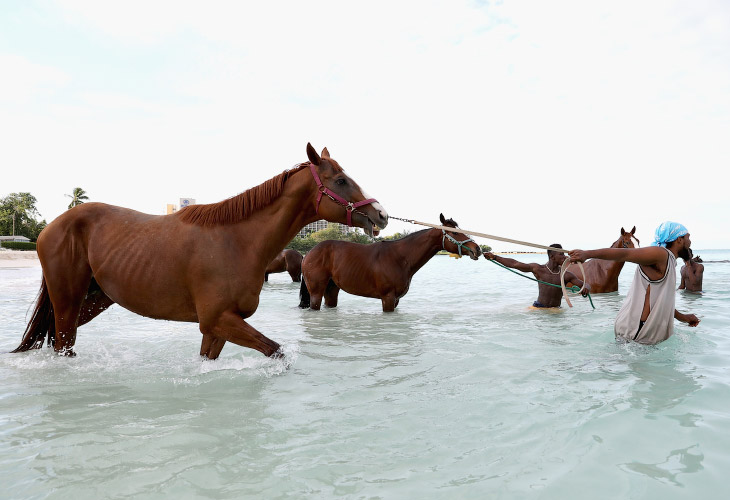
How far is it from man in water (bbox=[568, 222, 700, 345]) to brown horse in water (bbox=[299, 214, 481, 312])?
3402 mm

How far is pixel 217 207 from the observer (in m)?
4.14

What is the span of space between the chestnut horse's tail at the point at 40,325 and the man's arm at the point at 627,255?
506 centimetres

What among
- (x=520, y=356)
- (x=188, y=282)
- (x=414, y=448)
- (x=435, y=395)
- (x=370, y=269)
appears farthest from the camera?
(x=370, y=269)

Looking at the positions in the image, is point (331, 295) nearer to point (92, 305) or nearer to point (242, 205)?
point (92, 305)

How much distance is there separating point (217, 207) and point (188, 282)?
2.35 ft

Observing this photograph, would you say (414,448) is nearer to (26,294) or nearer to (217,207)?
(217,207)

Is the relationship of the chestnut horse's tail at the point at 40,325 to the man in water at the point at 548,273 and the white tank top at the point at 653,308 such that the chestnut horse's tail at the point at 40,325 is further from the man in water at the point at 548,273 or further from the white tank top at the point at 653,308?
the man in water at the point at 548,273

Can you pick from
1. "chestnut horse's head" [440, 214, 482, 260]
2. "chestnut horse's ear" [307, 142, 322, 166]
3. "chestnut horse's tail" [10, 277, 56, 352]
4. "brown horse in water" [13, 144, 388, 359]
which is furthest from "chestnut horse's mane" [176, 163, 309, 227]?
"chestnut horse's head" [440, 214, 482, 260]

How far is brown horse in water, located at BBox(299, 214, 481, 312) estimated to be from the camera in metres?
8.31

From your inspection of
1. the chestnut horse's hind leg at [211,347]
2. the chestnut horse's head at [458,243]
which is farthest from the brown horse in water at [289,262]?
the chestnut horse's hind leg at [211,347]

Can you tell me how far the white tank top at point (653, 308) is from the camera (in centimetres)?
438

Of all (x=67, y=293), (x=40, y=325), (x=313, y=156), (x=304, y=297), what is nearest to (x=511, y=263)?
(x=304, y=297)

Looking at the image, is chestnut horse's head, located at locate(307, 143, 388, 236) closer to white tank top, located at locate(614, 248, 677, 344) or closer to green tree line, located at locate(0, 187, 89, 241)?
white tank top, located at locate(614, 248, 677, 344)

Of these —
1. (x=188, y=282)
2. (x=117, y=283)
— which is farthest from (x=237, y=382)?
(x=117, y=283)
